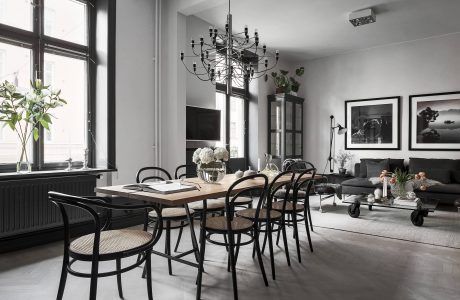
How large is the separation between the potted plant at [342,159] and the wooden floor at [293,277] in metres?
3.50

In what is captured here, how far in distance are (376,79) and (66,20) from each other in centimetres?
574

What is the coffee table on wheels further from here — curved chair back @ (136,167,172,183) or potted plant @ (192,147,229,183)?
curved chair back @ (136,167,172,183)

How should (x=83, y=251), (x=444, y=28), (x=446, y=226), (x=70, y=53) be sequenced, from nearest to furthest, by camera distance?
(x=83, y=251) → (x=70, y=53) → (x=446, y=226) → (x=444, y=28)

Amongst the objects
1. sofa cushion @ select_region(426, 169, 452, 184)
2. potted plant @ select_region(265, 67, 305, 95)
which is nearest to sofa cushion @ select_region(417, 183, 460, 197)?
sofa cushion @ select_region(426, 169, 452, 184)

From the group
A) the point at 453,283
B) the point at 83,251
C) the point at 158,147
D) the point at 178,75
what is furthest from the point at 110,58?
the point at 453,283

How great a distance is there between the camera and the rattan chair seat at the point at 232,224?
2221 millimetres

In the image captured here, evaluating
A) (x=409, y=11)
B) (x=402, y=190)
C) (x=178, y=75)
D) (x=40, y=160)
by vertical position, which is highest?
(x=409, y=11)

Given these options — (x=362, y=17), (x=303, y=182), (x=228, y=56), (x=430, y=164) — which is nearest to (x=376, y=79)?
(x=430, y=164)

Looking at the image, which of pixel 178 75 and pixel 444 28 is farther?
pixel 444 28

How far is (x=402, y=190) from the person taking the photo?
14.0ft

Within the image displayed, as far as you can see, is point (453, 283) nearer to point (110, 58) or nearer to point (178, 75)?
point (178, 75)

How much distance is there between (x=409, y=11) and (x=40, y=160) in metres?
5.43

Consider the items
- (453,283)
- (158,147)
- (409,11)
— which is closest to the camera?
(453,283)

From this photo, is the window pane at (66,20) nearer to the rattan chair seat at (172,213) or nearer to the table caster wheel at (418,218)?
the rattan chair seat at (172,213)
